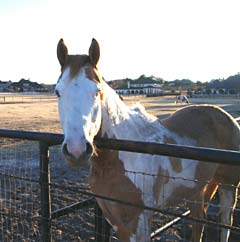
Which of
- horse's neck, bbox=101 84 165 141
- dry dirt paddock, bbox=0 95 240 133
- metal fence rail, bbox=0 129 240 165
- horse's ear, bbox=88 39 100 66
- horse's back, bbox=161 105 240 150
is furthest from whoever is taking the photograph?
dry dirt paddock, bbox=0 95 240 133

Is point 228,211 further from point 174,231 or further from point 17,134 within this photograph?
point 17,134

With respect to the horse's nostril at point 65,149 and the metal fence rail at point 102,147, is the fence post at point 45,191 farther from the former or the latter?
the horse's nostril at point 65,149

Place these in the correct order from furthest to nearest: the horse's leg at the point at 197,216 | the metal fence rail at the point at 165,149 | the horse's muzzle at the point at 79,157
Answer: the horse's leg at the point at 197,216
the horse's muzzle at the point at 79,157
the metal fence rail at the point at 165,149

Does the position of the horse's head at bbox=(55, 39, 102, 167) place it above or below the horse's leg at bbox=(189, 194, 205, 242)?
above

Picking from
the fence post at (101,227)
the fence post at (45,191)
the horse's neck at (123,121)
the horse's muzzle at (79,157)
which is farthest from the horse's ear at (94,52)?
the fence post at (101,227)

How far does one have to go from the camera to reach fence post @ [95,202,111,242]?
336 cm

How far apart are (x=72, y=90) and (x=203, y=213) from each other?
2.78 m

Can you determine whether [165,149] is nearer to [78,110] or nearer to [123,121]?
[78,110]

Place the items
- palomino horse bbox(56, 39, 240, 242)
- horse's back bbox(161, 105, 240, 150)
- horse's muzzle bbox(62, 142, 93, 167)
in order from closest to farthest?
horse's muzzle bbox(62, 142, 93, 167) → palomino horse bbox(56, 39, 240, 242) → horse's back bbox(161, 105, 240, 150)

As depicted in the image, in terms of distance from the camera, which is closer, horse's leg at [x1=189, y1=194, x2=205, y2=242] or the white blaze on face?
the white blaze on face

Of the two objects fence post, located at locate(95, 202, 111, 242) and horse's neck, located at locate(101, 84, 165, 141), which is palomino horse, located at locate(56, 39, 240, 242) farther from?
fence post, located at locate(95, 202, 111, 242)

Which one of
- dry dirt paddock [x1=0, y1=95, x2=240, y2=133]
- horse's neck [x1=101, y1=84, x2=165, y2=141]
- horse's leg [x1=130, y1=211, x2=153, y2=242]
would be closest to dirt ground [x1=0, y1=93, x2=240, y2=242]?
horse's leg [x1=130, y1=211, x2=153, y2=242]

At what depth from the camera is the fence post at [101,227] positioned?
11.0 ft

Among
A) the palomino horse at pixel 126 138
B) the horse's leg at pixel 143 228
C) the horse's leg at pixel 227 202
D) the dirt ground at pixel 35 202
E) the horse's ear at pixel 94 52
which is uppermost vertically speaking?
the horse's ear at pixel 94 52
